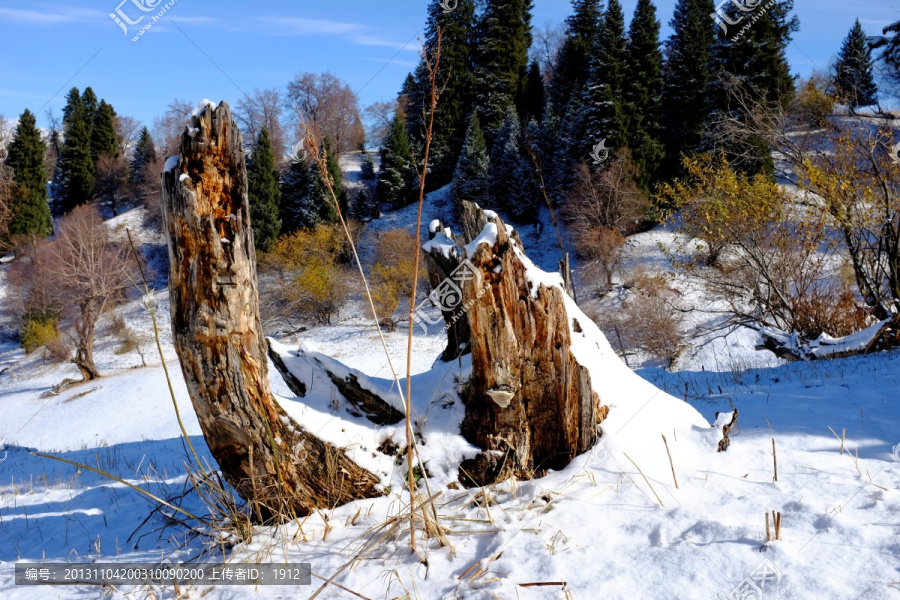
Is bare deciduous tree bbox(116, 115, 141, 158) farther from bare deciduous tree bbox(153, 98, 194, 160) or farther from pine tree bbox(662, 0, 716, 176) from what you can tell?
pine tree bbox(662, 0, 716, 176)

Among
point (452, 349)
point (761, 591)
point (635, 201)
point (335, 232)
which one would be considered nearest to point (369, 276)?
point (335, 232)

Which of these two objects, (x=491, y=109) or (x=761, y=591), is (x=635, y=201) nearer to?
(x=491, y=109)

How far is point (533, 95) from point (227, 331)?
46206 mm

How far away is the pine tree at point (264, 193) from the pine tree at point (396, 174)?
21.8 ft

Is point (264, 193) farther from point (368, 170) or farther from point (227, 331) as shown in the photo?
point (227, 331)

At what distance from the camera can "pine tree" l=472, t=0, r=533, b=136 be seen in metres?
40.8

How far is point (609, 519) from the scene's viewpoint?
2742mm

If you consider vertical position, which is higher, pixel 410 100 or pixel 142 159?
pixel 142 159

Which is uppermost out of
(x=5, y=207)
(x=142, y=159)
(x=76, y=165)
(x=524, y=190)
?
(x=142, y=159)

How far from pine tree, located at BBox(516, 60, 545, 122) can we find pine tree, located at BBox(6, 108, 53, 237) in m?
34.0

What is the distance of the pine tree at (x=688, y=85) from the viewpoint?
30.5 meters

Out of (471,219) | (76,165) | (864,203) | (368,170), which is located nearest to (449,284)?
(471,219)

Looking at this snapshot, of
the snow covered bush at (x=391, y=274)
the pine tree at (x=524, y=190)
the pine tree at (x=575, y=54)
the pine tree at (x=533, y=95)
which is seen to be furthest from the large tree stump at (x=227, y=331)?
the pine tree at (x=533, y=95)

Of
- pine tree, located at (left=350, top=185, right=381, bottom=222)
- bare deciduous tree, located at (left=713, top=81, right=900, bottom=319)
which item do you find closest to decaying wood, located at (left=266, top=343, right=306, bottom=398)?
bare deciduous tree, located at (left=713, top=81, right=900, bottom=319)
